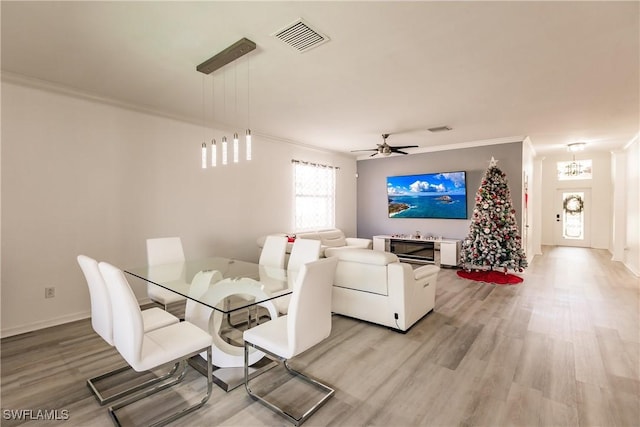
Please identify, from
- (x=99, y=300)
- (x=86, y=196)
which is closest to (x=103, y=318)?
(x=99, y=300)

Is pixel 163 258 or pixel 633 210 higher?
pixel 633 210

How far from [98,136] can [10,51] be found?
1198 millimetres

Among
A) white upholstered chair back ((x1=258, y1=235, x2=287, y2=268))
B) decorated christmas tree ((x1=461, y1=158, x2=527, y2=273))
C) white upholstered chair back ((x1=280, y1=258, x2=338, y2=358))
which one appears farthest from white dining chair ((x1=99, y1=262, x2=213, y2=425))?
decorated christmas tree ((x1=461, y1=158, x2=527, y2=273))

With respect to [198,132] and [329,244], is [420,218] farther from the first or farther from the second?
[198,132]

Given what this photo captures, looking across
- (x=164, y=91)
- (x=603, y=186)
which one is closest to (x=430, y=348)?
(x=164, y=91)

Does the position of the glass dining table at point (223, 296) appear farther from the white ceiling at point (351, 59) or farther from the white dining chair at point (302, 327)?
the white ceiling at point (351, 59)

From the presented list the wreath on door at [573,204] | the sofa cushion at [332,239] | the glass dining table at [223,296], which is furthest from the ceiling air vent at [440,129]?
the wreath on door at [573,204]

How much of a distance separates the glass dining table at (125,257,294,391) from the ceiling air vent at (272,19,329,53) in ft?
6.58

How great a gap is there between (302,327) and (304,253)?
56.6 inches

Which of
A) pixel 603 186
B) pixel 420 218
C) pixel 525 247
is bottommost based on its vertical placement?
pixel 525 247

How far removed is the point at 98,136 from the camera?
378 centimetres

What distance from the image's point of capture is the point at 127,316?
1.79 m

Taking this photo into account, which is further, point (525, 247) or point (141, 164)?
point (525, 247)

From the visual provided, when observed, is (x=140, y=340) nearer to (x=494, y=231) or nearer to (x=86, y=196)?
(x=86, y=196)
